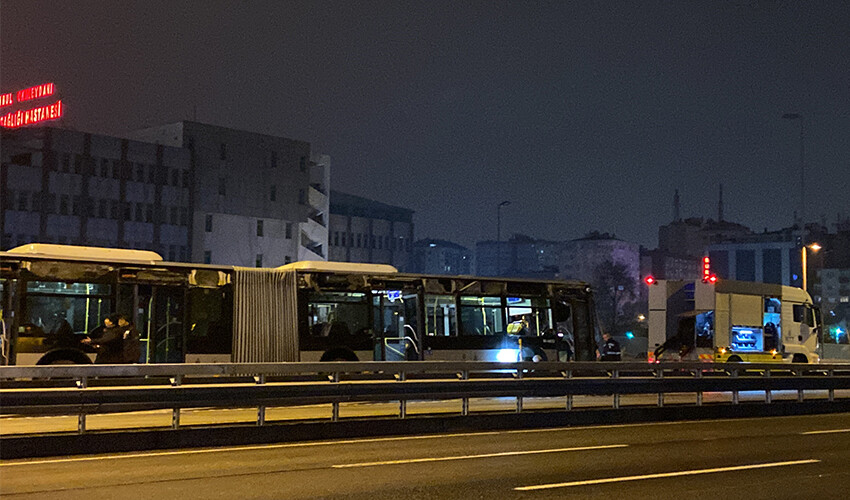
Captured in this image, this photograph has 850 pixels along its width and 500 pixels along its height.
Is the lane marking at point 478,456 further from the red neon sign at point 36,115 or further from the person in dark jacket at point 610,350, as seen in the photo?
the red neon sign at point 36,115

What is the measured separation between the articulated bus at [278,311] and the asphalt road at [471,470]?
39.3 ft

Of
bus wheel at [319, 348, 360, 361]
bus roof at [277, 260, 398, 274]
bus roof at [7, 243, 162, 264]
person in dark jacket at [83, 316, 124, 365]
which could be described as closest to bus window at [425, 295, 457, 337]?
bus roof at [277, 260, 398, 274]

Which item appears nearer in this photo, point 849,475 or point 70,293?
point 849,475

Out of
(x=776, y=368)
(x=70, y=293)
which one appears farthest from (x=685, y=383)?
(x=70, y=293)

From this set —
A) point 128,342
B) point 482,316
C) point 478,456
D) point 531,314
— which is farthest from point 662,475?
point 531,314

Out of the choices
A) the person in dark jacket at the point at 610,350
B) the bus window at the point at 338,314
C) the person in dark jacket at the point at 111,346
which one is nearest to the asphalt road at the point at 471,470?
the person in dark jacket at the point at 111,346

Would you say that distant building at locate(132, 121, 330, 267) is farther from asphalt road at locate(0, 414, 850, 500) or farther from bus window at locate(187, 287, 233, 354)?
asphalt road at locate(0, 414, 850, 500)

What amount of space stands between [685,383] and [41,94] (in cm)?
6234

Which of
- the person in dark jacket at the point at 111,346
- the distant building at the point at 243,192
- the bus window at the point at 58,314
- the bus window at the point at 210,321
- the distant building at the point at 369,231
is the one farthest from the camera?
the distant building at the point at 369,231

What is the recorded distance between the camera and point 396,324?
29.2m

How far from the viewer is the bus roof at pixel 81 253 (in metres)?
24.2

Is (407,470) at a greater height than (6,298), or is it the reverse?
(6,298)

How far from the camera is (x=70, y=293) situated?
79.5ft

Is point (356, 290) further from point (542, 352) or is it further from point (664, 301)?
point (664, 301)
